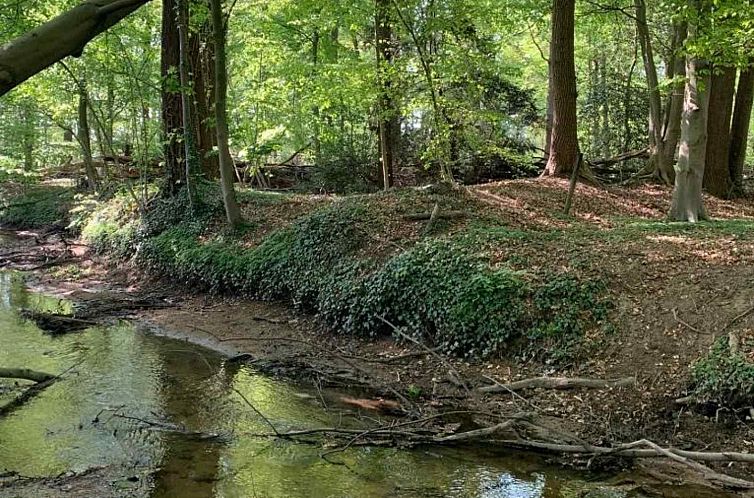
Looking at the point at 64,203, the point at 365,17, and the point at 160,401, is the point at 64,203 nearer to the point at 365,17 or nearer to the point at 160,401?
the point at 365,17

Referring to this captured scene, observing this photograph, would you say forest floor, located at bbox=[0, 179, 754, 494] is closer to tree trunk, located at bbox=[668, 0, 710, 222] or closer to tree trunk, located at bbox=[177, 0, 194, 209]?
tree trunk, located at bbox=[668, 0, 710, 222]

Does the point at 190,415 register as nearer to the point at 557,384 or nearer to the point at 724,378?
the point at 557,384

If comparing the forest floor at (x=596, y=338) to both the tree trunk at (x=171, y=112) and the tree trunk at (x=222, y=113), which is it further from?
the tree trunk at (x=171, y=112)

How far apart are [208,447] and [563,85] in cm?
1166

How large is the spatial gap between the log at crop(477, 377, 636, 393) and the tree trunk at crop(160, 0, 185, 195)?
984cm

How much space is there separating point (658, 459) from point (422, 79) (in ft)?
33.4

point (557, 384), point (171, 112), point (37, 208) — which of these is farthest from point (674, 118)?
point (37, 208)

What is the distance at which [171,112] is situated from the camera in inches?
574

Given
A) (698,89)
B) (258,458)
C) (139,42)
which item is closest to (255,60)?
(139,42)

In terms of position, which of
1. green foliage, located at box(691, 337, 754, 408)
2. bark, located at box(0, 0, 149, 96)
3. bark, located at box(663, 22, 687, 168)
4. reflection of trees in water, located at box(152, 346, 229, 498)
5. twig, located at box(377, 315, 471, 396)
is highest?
bark, located at box(663, 22, 687, 168)

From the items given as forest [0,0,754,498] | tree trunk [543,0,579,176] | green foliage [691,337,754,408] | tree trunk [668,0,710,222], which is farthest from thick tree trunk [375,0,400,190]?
green foliage [691,337,754,408]

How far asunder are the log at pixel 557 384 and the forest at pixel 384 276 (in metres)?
0.03

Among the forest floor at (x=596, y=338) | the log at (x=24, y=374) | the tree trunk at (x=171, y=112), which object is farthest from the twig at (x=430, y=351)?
the tree trunk at (x=171, y=112)

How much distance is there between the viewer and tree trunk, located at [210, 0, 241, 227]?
11117mm
